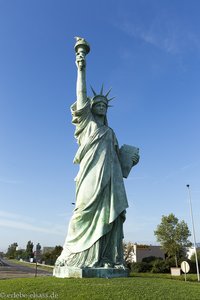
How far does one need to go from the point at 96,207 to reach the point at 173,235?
4012 centimetres

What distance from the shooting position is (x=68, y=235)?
536 inches

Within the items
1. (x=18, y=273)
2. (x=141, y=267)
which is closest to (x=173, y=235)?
(x=141, y=267)

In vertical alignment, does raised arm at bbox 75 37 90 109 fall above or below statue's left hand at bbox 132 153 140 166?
above

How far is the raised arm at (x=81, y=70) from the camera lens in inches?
590

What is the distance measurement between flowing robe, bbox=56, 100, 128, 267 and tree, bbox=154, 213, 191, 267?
3896cm

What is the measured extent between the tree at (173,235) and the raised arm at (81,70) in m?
39.9

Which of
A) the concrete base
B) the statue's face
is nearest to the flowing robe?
the concrete base

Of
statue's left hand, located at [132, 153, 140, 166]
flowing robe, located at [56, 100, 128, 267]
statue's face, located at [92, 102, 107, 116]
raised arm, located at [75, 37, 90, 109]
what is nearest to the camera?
flowing robe, located at [56, 100, 128, 267]

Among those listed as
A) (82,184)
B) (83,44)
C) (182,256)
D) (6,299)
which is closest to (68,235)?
(82,184)

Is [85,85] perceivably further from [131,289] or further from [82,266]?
[131,289]

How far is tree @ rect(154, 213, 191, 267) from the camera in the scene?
5003cm

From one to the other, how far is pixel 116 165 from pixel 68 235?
11.9 ft

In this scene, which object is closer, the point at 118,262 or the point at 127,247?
the point at 118,262

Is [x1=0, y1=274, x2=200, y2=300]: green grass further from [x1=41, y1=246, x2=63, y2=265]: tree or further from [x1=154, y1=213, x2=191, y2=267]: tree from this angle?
[x1=41, y1=246, x2=63, y2=265]: tree
